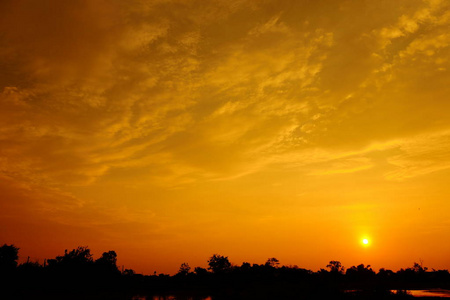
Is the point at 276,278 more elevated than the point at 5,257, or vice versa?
the point at 5,257

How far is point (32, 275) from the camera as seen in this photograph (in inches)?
2682

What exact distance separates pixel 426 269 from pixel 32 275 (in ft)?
546

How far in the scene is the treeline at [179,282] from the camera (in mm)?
50838

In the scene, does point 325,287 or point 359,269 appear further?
point 359,269

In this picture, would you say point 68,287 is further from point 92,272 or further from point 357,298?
point 357,298

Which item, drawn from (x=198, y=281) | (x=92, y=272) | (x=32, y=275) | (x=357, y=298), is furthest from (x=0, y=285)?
(x=198, y=281)

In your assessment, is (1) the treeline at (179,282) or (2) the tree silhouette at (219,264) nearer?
(1) the treeline at (179,282)

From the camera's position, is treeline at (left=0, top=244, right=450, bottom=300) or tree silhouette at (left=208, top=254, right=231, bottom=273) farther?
tree silhouette at (left=208, top=254, right=231, bottom=273)

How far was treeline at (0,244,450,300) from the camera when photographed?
167 ft

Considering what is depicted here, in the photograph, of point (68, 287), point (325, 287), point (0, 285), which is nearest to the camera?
point (325, 287)

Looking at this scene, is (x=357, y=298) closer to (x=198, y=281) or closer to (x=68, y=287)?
(x=68, y=287)

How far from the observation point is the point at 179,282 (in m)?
105

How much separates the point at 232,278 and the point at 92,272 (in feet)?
149

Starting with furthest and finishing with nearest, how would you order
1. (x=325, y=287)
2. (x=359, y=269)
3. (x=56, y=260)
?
1. (x=359, y=269)
2. (x=56, y=260)
3. (x=325, y=287)
